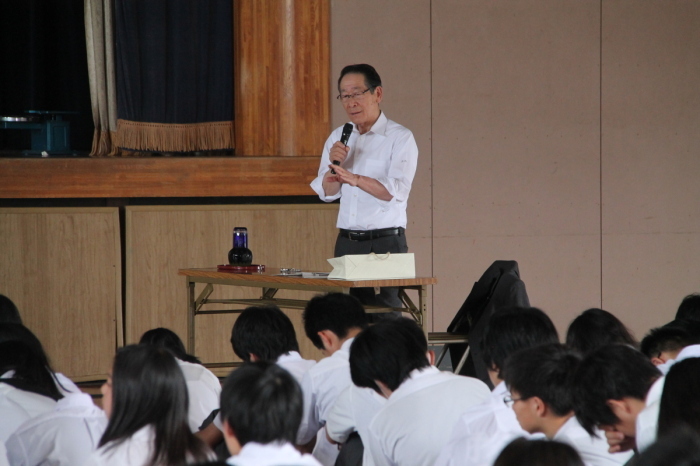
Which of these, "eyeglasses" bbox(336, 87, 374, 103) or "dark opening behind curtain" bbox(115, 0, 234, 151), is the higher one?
"dark opening behind curtain" bbox(115, 0, 234, 151)

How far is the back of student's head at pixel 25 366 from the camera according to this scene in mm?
2273

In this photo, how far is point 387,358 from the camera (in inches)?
88.0

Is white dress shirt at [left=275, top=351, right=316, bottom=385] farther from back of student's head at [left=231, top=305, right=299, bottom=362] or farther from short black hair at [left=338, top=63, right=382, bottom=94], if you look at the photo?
short black hair at [left=338, top=63, right=382, bottom=94]

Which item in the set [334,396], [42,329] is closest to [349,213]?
[334,396]

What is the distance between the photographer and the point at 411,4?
5.75 m

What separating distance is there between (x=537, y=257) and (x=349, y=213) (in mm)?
2293

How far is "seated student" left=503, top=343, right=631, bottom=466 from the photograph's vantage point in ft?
6.10

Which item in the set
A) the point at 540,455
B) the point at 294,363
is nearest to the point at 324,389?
the point at 294,363

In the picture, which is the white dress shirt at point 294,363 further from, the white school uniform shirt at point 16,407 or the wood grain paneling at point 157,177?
the wood grain paneling at point 157,177

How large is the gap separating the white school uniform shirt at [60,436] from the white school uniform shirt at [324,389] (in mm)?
706

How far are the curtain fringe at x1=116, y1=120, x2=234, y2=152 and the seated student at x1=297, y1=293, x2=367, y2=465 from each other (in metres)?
2.66

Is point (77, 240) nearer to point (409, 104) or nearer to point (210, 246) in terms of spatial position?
point (210, 246)

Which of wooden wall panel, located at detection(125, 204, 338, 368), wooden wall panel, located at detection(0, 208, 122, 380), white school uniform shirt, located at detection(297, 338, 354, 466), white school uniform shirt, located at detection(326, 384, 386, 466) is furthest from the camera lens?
wooden wall panel, located at detection(125, 204, 338, 368)

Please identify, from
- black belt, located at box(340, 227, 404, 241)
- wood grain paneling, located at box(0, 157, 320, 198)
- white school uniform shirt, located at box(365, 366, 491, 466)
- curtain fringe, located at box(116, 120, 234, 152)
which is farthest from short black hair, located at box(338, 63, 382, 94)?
white school uniform shirt, located at box(365, 366, 491, 466)
